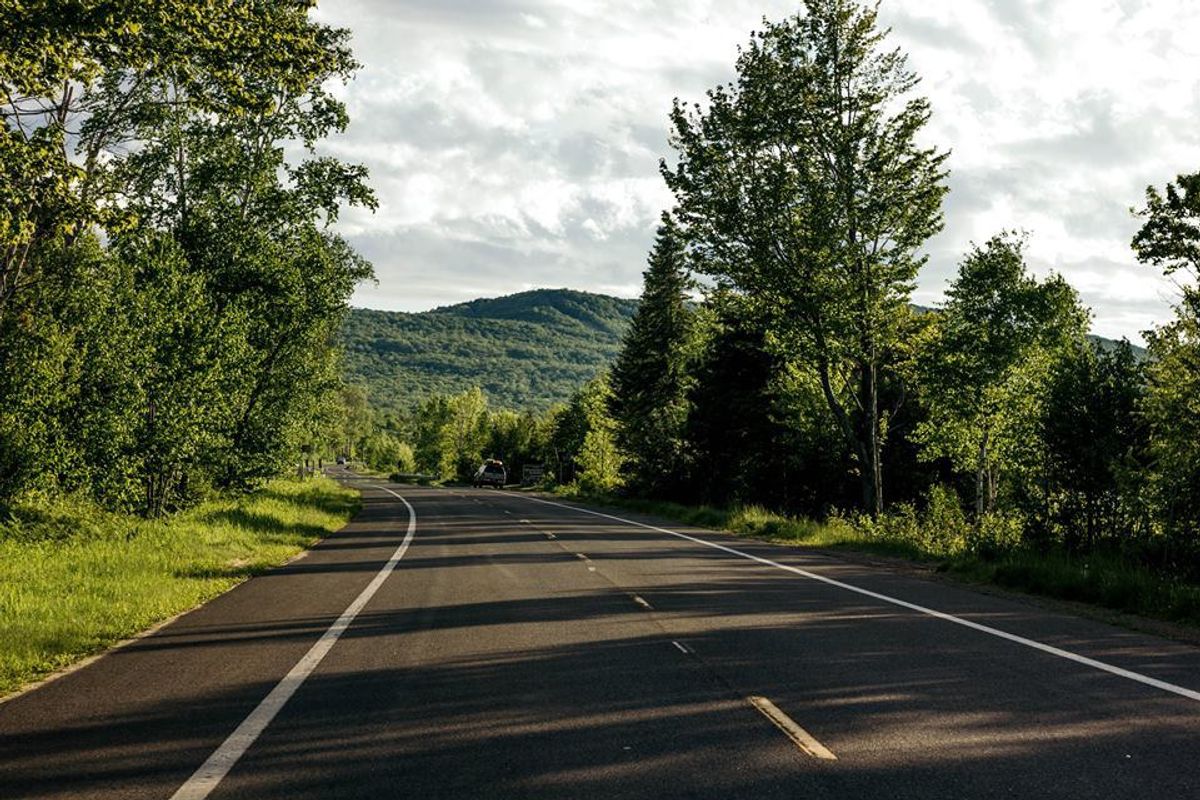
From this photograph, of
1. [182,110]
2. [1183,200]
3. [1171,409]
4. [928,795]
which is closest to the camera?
[928,795]

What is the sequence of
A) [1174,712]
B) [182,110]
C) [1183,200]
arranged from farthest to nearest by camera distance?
[182,110] → [1183,200] → [1174,712]

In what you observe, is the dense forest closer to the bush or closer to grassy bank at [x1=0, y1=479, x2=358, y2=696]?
the bush

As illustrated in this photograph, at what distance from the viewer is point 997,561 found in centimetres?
1517

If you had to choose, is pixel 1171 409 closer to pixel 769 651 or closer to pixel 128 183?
pixel 769 651

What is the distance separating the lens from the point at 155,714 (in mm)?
6129

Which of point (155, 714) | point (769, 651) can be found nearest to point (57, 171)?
point (155, 714)

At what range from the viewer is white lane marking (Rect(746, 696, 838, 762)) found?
5113 millimetres

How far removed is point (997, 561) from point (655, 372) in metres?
33.1

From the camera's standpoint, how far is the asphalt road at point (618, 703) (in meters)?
4.71

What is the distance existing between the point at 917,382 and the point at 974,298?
418 cm

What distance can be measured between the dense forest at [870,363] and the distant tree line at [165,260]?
473 inches

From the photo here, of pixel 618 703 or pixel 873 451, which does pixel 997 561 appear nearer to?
pixel 618 703

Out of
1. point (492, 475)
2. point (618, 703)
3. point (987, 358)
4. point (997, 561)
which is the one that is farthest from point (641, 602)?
point (492, 475)

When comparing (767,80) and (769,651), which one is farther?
(767,80)
